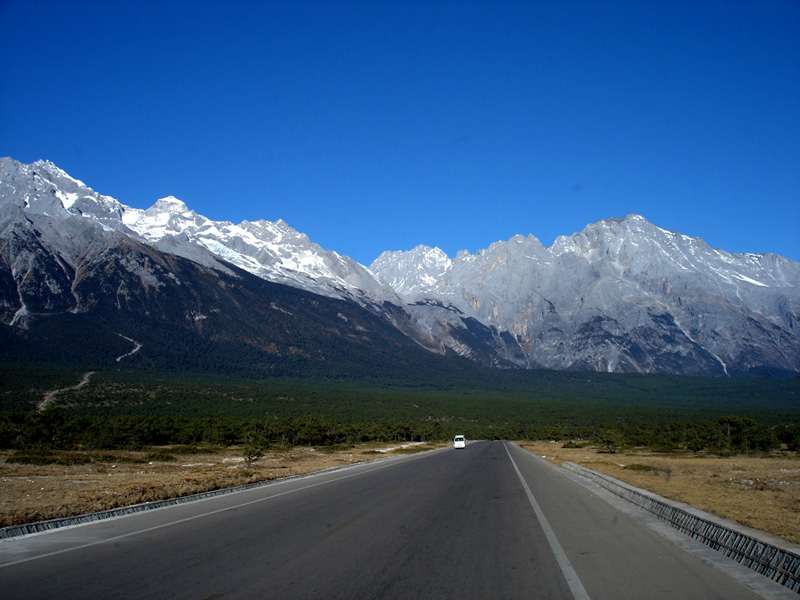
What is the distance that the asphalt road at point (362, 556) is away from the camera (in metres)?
8.20

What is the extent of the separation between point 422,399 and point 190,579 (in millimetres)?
168593

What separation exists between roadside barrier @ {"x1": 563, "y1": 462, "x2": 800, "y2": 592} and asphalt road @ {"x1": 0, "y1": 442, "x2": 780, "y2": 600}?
73 cm

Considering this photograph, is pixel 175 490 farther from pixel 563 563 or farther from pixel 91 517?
pixel 563 563

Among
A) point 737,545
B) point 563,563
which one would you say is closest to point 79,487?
point 563,563

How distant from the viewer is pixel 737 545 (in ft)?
35.1

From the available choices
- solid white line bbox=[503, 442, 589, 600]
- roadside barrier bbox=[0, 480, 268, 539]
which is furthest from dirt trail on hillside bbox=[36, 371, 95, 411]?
solid white line bbox=[503, 442, 589, 600]

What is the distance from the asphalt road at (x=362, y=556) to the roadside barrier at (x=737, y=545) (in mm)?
733

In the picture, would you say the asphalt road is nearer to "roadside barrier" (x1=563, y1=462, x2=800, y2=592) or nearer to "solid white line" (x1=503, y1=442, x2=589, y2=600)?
"solid white line" (x1=503, y1=442, x2=589, y2=600)

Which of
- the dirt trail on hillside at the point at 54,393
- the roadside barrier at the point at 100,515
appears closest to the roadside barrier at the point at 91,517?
the roadside barrier at the point at 100,515

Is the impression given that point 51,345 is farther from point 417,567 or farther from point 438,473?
point 417,567

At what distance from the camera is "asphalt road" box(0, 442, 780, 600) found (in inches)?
323

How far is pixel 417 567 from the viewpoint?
31.1 feet

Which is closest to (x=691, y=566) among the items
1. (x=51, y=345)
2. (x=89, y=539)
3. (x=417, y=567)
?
(x=417, y=567)

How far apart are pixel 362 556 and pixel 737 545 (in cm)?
682
